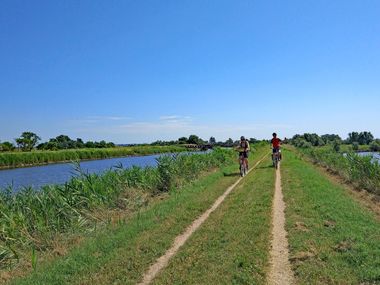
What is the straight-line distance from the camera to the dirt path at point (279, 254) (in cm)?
614

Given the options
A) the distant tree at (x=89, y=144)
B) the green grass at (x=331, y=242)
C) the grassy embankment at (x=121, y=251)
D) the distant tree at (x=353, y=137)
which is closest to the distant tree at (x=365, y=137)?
the distant tree at (x=353, y=137)

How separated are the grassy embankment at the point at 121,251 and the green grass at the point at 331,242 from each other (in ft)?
9.10

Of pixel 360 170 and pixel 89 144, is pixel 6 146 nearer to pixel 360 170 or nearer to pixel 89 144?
pixel 89 144

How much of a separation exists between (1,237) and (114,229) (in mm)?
3124

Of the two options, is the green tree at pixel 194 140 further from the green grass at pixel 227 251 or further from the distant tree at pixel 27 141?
the green grass at pixel 227 251

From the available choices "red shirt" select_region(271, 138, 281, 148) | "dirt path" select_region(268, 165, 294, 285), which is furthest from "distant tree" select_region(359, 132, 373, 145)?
"dirt path" select_region(268, 165, 294, 285)

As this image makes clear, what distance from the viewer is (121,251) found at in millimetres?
8289

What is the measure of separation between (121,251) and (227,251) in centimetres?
232

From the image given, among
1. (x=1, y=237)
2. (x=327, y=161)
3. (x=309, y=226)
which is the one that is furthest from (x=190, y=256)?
(x=327, y=161)

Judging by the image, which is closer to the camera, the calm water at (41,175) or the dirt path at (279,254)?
the dirt path at (279,254)

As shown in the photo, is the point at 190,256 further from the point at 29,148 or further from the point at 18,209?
the point at 29,148

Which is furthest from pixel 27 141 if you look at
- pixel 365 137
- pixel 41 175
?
pixel 365 137

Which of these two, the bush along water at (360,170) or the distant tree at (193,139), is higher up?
the distant tree at (193,139)

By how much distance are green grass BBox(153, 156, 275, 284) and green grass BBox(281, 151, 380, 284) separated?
0.64 metres
